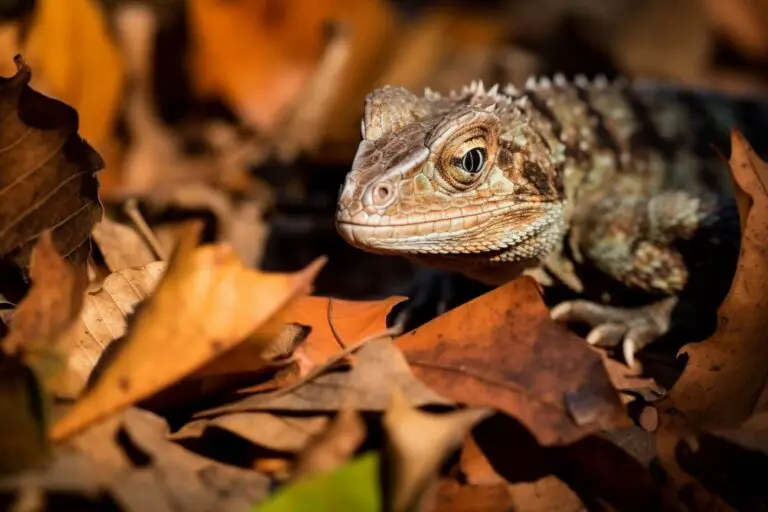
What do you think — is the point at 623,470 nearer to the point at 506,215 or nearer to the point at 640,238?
the point at 506,215

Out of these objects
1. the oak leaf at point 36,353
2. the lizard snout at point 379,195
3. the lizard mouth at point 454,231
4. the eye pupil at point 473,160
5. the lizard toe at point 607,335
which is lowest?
the lizard toe at point 607,335

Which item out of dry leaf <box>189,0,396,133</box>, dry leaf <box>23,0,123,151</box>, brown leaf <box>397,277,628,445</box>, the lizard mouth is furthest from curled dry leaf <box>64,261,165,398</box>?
dry leaf <box>189,0,396,133</box>

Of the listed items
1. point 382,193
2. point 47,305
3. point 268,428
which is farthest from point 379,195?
point 47,305

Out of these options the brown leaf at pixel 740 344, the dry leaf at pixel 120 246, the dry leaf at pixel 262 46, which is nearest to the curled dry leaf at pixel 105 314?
the dry leaf at pixel 120 246

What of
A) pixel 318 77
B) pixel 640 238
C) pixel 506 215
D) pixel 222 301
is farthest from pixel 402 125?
pixel 318 77

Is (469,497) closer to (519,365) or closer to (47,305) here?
(519,365)

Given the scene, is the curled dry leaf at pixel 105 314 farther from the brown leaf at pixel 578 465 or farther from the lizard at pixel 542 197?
the brown leaf at pixel 578 465

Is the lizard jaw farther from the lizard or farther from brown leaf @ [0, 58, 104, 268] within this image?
brown leaf @ [0, 58, 104, 268]
